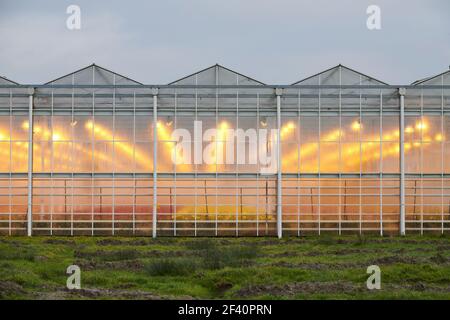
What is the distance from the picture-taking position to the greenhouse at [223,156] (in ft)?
139

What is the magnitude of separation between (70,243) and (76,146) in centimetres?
749

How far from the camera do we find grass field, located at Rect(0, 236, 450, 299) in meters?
20.8

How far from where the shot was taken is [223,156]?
1678 inches

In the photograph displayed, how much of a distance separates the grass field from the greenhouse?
4.88m

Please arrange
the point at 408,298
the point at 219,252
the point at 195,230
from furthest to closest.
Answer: the point at 195,230
the point at 219,252
the point at 408,298

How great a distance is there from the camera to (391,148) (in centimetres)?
4316

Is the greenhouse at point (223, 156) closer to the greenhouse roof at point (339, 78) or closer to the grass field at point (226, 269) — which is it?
the greenhouse roof at point (339, 78)

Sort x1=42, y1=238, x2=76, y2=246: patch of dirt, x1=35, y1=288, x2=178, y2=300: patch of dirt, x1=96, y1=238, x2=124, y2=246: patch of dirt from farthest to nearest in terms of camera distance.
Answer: x1=96, y1=238, x2=124, y2=246: patch of dirt < x1=42, y1=238, x2=76, y2=246: patch of dirt < x1=35, y1=288, x2=178, y2=300: patch of dirt

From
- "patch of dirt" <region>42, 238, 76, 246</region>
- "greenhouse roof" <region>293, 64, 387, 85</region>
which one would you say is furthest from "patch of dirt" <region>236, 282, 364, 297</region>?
"greenhouse roof" <region>293, 64, 387, 85</region>

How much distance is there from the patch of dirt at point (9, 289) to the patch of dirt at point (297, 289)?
577cm

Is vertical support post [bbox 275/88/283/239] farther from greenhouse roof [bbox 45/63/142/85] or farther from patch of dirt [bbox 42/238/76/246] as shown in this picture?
patch of dirt [bbox 42/238/76/246]

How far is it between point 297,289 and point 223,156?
21713 millimetres

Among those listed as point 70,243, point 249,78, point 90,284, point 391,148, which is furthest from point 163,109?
point 90,284

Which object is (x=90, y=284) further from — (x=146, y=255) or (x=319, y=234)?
(x=319, y=234)
